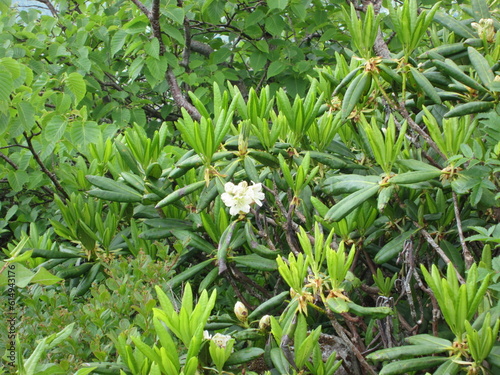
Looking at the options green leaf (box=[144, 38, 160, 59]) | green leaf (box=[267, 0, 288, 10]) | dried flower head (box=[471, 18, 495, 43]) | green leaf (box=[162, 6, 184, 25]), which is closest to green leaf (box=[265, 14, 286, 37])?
green leaf (box=[267, 0, 288, 10])

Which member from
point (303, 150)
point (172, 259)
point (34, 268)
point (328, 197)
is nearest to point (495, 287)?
point (328, 197)

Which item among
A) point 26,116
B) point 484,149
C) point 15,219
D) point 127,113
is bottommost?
point 15,219

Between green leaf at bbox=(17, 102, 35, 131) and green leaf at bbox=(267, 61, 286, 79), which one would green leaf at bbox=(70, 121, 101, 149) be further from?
green leaf at bbox=(267, 61, 286, 79)

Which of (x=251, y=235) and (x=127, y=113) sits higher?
(x=251, y=235)

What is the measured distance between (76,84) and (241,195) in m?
1.84

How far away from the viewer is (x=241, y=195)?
1639 millimetres

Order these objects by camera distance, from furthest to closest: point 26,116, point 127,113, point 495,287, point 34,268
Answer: point 127,113, point 26,116, point 34,268, point 495,287

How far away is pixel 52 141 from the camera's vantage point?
2.78m

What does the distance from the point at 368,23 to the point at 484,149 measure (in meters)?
0.54

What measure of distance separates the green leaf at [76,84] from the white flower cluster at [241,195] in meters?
1.77

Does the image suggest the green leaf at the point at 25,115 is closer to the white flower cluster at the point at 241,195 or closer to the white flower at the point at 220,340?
the white flower cluster at the point at 241,195

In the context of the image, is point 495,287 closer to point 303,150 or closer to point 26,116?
point 303,150

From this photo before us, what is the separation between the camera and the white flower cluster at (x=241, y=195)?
163cm

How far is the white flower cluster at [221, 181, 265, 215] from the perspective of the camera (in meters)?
1.63
